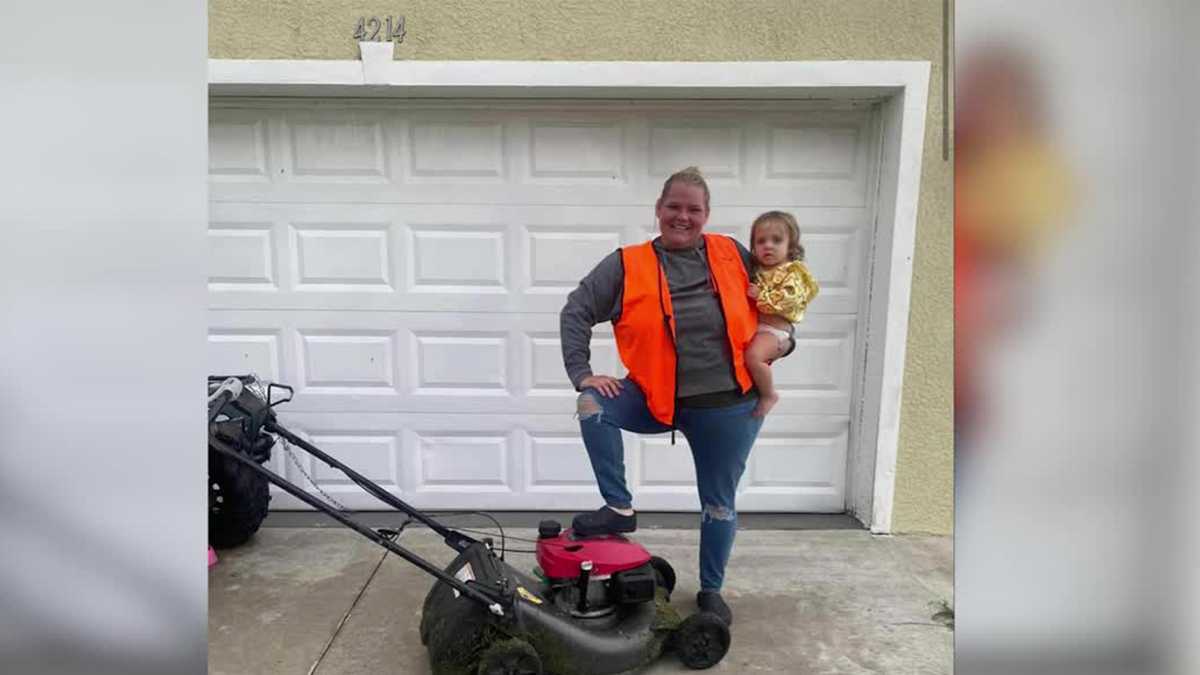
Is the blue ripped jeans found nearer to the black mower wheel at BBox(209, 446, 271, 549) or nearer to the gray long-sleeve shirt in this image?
the gray long-sleeve shirt

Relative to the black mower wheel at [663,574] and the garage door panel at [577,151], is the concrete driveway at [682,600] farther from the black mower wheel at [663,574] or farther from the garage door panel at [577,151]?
the garage door panel at [577,151]

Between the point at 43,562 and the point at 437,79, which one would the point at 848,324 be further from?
the point at 43,562

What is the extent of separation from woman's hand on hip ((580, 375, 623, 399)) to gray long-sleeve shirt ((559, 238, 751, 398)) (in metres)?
0.03

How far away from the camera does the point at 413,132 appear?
3869 mm

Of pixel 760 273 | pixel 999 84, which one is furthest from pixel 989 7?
pixel 760 273

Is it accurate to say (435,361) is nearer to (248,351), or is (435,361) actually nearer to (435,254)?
(435,254)

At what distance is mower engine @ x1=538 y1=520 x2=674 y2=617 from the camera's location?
2574 millimetres

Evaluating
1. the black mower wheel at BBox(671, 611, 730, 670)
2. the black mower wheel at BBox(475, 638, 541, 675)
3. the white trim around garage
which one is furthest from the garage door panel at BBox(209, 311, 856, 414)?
the black mower wheel at BBox(475, 638, 541, 675)

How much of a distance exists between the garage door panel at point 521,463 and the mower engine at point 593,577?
1.41 meters

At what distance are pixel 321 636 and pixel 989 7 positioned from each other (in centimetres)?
301

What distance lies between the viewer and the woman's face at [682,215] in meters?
2.74

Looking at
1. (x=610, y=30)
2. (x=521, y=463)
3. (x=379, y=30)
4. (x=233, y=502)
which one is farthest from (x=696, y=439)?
(x=379, y=30)

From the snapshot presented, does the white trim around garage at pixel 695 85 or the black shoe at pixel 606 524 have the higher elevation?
the white trim around garage at pixel 695 85

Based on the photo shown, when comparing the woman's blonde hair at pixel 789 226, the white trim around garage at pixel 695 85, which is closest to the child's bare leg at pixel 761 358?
the woman's blonde hair at pixel 789 226
